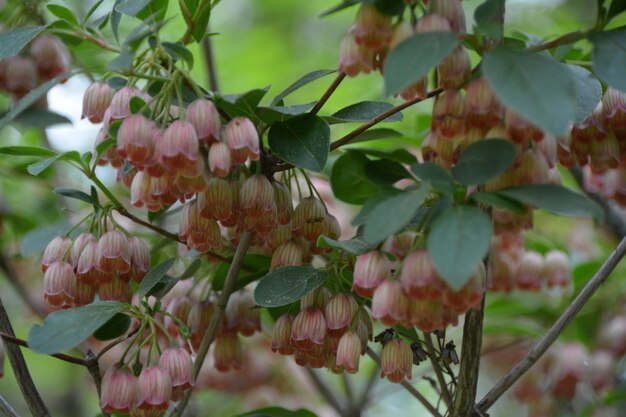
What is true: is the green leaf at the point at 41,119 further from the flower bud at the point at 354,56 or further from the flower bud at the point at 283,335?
the flower bud at the point at 354,56

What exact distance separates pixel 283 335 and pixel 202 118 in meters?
0.40

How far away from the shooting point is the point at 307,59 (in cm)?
394

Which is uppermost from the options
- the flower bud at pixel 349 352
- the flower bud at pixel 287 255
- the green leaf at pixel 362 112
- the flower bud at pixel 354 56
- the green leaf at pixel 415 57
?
the green leaf at pixel 415 57

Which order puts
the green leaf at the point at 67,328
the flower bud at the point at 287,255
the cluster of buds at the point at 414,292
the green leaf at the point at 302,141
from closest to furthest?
the cluster of buds at the point at 414,292 < the green leaf at the point at 67,328 < the green leaf at the point at 302,141 < the flower bud at the point at 287,255

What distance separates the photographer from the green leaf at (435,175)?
1.00 m

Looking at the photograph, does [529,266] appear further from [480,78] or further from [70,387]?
[70,387]

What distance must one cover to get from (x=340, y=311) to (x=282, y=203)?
198 millimetres

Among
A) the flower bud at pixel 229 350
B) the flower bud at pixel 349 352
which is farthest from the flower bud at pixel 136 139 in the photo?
the flower bud at pixel 229 350

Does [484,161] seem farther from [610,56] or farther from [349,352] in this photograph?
[349,352]

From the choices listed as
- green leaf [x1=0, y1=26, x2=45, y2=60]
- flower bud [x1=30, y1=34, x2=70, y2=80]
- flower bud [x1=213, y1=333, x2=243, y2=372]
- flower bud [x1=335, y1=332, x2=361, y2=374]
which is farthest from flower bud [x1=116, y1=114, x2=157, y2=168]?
flower bud [x1=30, y1=34, x2=70, y2=80]

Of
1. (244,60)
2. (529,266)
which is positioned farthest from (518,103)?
(244,60)

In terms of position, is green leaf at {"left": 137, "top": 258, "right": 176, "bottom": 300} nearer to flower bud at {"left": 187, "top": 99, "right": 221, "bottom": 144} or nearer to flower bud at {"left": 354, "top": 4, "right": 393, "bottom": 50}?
flower bud at {"left": 187, "top": 99, "right": 221, "bottom": 144}

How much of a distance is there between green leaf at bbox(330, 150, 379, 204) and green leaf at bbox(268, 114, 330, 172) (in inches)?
7.9

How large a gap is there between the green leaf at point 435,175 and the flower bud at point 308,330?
36 centimetres
